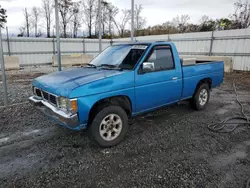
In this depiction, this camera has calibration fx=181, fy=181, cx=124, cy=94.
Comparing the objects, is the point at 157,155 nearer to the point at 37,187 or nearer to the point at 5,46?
the point at 37,187

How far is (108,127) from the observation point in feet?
11.2

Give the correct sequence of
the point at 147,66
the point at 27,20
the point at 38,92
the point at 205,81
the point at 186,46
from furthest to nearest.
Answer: the point at 27,20, the point at 186,46, the point at 205,81, the point at 38,92, the point at 147,66

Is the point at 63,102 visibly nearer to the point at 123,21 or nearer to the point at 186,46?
the point at 186,46

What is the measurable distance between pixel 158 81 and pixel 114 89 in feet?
3.83

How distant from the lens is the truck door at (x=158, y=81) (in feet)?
12.2

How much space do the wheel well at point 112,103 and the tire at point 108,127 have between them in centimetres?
9

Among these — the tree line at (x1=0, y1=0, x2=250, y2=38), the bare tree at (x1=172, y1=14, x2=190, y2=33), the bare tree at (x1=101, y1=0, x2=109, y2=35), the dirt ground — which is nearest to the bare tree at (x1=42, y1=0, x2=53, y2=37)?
the tree line at (x1=0, y1=0, x2=250, y2=38)

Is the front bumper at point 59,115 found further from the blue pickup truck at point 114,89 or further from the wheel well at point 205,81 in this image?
the wheel well at point 205,81

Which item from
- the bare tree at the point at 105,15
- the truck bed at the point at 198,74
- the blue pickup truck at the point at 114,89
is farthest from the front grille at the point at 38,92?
the bare tree at the point at 105,15

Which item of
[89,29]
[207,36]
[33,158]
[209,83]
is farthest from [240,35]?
[89,29]

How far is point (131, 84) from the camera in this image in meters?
3.52

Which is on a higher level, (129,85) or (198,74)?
(198,74)

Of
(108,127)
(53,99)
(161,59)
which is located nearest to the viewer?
(53,99)

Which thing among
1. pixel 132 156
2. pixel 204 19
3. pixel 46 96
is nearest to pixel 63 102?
pixel 46 96
